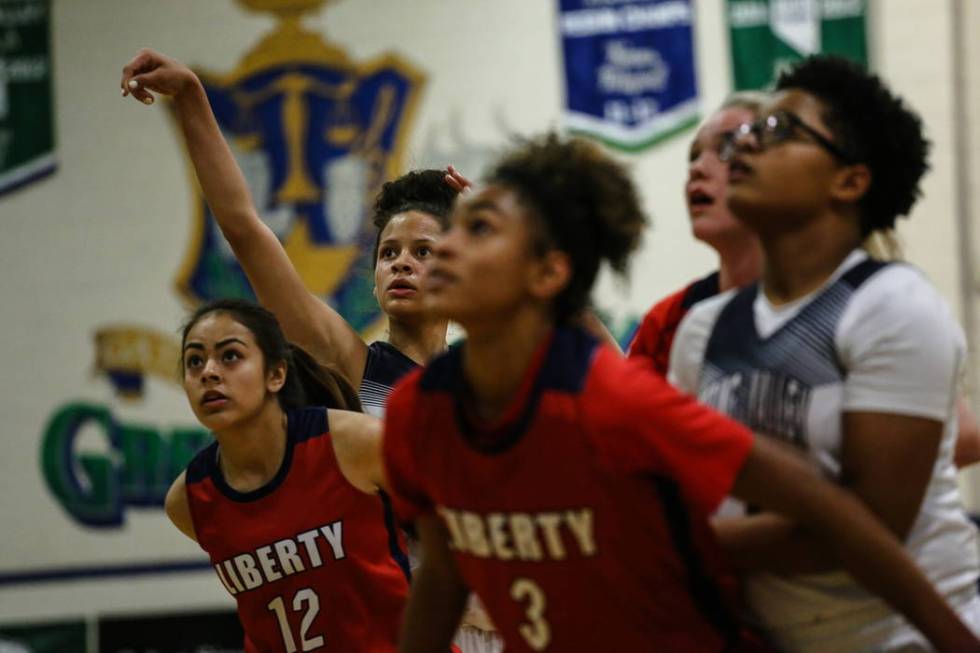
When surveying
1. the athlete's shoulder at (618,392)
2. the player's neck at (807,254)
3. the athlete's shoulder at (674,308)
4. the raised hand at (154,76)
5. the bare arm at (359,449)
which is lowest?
the bare arm at (359,449)

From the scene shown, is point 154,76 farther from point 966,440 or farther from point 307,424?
point 966,440

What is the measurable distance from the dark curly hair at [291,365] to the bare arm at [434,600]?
1310mm

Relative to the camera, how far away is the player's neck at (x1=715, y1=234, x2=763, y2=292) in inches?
112

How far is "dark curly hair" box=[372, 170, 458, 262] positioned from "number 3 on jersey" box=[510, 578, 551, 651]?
1.74 m

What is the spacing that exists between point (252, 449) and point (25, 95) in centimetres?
517

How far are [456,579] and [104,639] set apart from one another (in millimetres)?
5673

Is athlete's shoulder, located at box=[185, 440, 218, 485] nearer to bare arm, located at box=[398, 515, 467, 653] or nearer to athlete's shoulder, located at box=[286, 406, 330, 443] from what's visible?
athlete's shoulder, located at box=[286, 406, 330, 443]

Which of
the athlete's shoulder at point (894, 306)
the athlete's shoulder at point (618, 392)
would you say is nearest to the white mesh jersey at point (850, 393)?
the athlete's shoulder at point (894, 306)

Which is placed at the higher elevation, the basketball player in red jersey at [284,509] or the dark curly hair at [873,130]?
the dark curly hair at [873,130]

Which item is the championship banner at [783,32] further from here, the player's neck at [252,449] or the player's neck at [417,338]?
the player's neck at [252,449]

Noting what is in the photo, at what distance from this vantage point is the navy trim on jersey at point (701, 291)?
2.99 metres

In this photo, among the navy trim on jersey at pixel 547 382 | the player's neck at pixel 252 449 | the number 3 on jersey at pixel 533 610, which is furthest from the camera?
the player's neck at pixel 252 449

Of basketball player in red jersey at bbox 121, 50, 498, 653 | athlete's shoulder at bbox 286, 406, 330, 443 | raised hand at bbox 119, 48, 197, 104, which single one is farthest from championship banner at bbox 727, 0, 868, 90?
raised hand at bbox 119, 48, 197, 104

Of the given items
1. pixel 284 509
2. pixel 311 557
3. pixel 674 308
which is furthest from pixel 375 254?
pixel 674 308
